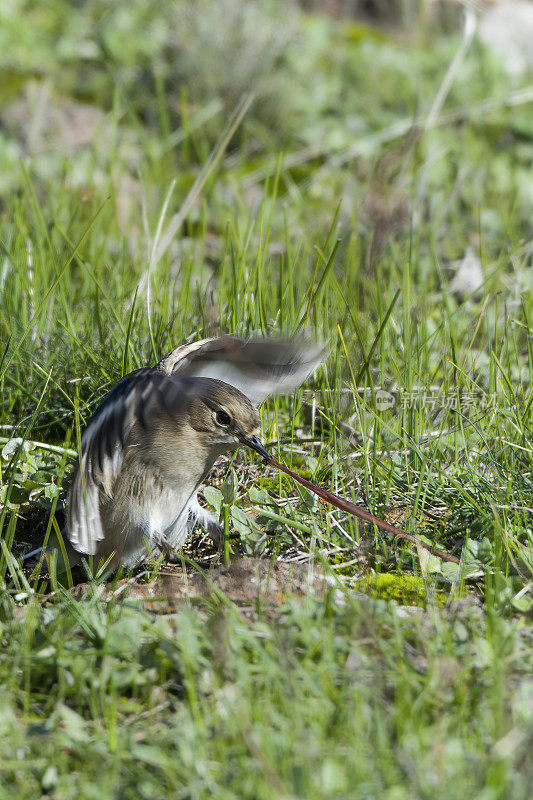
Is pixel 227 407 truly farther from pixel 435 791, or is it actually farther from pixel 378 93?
pixel 378 93

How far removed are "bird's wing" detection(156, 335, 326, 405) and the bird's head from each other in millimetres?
169

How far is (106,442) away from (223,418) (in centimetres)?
40

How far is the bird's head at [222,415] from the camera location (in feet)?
9.64

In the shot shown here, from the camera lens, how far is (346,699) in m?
2.14

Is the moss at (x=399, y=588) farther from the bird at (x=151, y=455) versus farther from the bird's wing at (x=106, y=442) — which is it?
the bird's wing at (x=106, y=442)

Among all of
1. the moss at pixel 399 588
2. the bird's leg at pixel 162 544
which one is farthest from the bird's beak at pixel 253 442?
the moss at pixel 399 588

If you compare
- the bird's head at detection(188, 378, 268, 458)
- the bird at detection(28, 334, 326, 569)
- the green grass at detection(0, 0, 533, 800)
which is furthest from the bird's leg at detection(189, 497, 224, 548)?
the bird's head at detection(188, 378, 268, 458)

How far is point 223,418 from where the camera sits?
9.73 feet

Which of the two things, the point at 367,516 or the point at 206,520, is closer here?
the point at 367,516

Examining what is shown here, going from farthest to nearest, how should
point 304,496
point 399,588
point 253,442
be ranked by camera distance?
point 304,496, point 253,442, point 399,588

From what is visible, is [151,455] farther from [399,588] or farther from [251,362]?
[399,588]

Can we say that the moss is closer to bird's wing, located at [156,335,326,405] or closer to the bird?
the bird

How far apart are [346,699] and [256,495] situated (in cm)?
109

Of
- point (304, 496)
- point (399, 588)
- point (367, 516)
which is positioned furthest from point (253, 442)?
point (399, 588)
